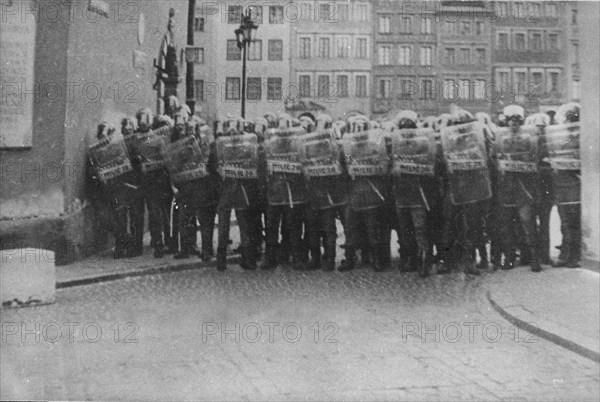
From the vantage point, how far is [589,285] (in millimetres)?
7496

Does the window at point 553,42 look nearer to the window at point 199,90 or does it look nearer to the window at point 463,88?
the window at point 463,88

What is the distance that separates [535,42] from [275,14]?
8.27ft

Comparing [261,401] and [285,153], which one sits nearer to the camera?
[261,401]

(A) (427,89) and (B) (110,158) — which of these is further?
(B) (110,158)

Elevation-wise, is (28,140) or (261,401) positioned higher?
(28,140)

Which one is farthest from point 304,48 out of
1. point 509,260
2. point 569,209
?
point 509,260

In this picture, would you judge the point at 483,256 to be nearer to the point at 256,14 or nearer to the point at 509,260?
the point at 509,260

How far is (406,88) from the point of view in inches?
279

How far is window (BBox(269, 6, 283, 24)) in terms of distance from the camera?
6.86m

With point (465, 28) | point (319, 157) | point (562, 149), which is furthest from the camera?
point (319, 157)

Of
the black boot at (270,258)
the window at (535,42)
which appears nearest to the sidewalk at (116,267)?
the black boot at (270,258)

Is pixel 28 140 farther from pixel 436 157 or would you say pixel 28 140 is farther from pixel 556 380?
pixel 556 380

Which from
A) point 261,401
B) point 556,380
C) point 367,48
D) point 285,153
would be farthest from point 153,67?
point 556,380

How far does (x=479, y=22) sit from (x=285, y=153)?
3178 mm
